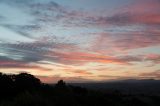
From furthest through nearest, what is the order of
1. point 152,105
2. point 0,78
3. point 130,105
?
point 152,105, point 130,105, point 0,78

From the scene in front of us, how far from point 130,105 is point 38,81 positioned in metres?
9.62

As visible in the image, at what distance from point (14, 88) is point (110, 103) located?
8.54 metres

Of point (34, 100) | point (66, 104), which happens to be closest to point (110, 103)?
point (66, 104)

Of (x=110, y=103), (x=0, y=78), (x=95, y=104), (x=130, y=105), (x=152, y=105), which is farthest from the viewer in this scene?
(x=152, y=105)

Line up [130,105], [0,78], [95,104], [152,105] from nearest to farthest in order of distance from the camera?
1. [95,104]
2. [0,78]
3. [130,105]
4. [152,105]

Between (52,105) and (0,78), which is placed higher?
(0,78)

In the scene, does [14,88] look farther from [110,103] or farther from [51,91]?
[110,103]

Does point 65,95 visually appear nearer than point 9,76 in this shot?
Yes

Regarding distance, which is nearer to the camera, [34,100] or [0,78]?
[34,100]

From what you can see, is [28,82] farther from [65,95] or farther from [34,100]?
[34,100]

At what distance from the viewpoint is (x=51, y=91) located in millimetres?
34812

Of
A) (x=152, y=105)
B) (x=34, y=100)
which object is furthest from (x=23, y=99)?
(x=152, y=105)

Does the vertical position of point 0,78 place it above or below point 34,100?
above

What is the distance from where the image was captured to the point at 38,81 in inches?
1531
